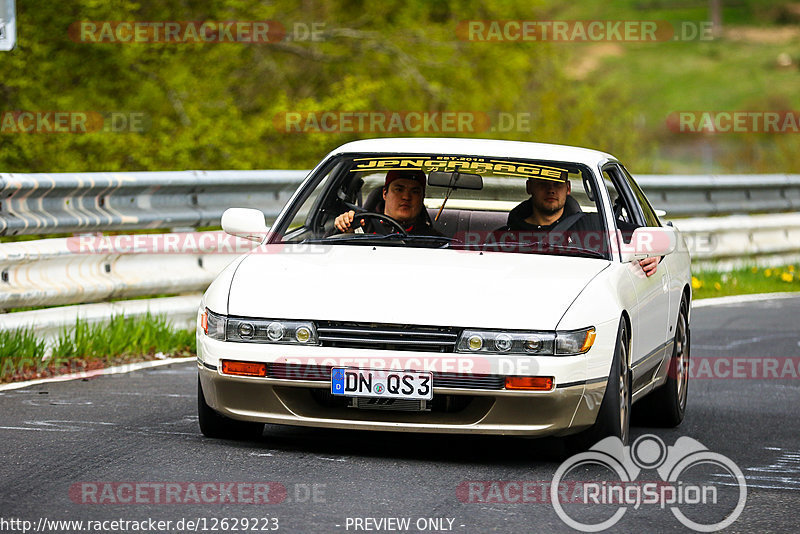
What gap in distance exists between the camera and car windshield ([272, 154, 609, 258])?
23.9ft

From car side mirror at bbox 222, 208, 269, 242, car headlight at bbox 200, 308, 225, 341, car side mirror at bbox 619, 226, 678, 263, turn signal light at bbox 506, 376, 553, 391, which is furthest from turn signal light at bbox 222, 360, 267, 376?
car side mirror at bbox 619, 226, 678, 263

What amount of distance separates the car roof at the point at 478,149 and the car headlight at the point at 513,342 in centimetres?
164

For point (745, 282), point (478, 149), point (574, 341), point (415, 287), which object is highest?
point (478, 149)

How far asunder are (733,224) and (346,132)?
7.03 m

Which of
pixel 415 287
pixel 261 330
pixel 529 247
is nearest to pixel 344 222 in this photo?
pixel 529 247

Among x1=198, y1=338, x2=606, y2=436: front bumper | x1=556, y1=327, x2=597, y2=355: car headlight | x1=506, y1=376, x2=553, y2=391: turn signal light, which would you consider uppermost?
x1=556, y1=327, x2=597, y2=355: car headlight

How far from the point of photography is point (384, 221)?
7.61m

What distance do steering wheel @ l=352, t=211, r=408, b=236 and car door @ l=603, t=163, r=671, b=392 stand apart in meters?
1.09

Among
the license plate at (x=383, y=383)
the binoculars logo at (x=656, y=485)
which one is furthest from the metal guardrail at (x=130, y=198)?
the license plate at (x=383, y=383)

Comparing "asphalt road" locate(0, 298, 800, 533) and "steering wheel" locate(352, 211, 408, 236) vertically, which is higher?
"steering wheel" locate(352, 211, 408, 236)

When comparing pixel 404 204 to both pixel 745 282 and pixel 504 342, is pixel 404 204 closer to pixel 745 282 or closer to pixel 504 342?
pixel 504 342

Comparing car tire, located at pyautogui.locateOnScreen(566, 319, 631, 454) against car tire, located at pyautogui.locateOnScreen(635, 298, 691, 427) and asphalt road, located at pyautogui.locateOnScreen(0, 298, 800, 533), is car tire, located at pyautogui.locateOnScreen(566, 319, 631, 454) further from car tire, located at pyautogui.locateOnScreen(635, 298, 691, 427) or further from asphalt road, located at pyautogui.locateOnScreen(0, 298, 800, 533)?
car tire, located at pyautogui.locateOnScreen(635, 298, 691, 427)

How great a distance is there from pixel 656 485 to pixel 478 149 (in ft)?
Answer: 7.44

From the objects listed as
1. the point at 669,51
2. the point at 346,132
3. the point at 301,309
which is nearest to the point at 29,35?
the point at 346,132
